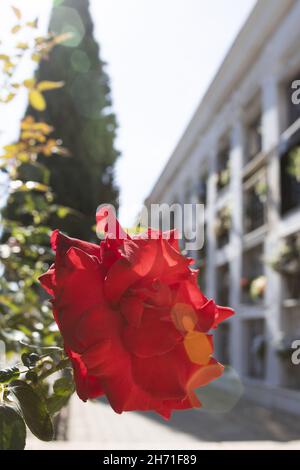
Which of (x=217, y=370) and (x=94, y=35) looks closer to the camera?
(x=217, y=370)

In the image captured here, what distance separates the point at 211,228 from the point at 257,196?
12.3ft

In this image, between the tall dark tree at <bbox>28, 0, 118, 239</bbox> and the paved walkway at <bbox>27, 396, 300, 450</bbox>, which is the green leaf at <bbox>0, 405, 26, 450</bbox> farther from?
the tall dark tree at <bbox>28, 0, 118, 239</bbox>

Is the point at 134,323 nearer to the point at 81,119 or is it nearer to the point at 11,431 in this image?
the point at 11,431

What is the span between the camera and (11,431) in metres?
0.54

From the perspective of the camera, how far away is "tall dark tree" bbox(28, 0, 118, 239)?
19.7 metres

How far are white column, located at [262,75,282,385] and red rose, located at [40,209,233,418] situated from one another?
13.3 metres

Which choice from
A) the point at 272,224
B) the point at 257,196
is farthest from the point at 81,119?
the point at 272,224

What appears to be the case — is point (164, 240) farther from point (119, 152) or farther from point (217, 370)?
point (119, 152)

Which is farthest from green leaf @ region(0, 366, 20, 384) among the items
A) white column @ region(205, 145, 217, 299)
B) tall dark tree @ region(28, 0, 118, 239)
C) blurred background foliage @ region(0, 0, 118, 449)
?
tall dark tree @ region(28, 0, 118, 239)

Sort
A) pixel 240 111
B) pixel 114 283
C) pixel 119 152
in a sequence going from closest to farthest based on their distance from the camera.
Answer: pixel 114 283 < pixel 240 111 < pixel 119 152

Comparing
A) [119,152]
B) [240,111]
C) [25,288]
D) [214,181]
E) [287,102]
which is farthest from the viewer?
[119,152]

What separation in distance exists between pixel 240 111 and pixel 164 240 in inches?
668

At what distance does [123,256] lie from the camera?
569 millimetres

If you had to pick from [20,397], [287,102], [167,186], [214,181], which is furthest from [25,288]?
[167,186]
